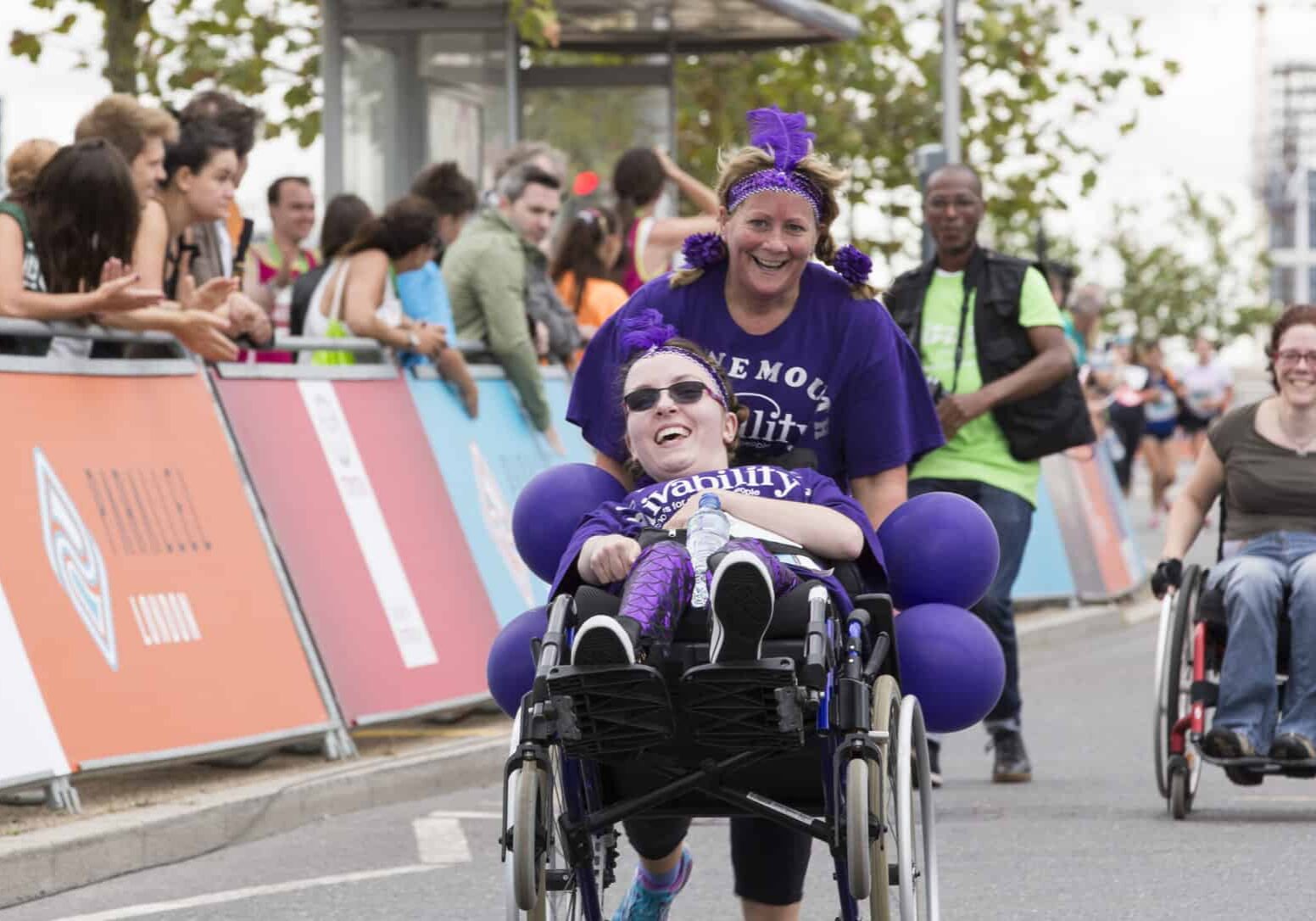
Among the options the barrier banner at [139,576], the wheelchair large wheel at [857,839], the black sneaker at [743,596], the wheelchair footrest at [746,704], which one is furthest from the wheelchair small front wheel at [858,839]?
the barrier banner at [139,576]

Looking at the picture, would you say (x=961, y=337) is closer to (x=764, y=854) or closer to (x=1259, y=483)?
(x=1259, y=483)

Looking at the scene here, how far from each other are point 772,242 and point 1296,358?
3859 millimetres

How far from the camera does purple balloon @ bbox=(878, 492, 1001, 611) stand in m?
5.37

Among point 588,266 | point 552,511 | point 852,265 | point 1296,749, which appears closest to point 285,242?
point 588,266

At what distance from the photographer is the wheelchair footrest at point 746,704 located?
465 centimetres

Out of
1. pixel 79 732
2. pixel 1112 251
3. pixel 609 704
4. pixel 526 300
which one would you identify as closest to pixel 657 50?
pixel 526 300

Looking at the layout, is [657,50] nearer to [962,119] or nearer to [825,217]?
[962,119]

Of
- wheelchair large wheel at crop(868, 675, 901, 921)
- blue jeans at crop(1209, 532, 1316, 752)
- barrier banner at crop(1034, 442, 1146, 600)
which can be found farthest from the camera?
barrier banner at crop(1034, 442, 1146, 600)

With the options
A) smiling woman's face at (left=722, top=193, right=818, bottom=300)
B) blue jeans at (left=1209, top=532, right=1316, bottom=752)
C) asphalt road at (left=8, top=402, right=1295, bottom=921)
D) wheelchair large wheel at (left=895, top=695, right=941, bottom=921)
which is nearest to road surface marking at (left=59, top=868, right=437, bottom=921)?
asphalt road at (left=8, top=402, right=1295, bottom=921)

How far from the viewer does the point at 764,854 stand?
555cm

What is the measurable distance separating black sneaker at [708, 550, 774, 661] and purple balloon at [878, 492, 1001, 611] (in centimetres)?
73

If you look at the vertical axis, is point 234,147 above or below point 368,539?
above

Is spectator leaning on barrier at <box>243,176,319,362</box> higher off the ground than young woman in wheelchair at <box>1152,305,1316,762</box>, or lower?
higher

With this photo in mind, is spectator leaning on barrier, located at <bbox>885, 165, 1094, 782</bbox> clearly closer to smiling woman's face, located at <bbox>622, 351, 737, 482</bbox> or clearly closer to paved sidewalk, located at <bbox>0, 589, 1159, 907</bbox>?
paved sidewalk, located at <bbox>0, 589, 1159, 907</bbox>
